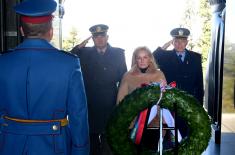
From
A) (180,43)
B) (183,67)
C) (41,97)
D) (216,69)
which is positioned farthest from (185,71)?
(41,97)

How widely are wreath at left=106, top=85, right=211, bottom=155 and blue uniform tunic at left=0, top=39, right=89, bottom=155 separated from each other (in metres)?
0.96

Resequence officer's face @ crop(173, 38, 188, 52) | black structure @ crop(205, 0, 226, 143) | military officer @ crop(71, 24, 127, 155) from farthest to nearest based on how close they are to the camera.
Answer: black structure @ crop(205, 0, 226, 143)
officer's face @ crop(173, 38, 188, 52)
military officer @ crop(71, 24, 127, 155)

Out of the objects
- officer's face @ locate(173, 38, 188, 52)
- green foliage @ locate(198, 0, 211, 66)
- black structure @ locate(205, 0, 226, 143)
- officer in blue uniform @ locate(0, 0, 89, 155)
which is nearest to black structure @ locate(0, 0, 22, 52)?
officer in blue uniform @ locate(0, 0, 89, 155)

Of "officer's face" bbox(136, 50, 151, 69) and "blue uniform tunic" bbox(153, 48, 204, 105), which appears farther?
"blue uniform tunic" bbox(153, 48, 204, 105)

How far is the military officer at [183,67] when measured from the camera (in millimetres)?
5418

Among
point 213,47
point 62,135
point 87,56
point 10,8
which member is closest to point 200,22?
point 213,47

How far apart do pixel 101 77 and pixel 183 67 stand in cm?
97

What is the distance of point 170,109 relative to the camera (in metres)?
3.42

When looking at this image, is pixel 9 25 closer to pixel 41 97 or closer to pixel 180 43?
pixel 41 97

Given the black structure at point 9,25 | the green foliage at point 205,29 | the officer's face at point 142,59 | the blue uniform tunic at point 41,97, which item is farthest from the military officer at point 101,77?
the green foliage at point 205,29

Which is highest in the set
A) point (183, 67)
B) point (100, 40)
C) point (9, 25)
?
point (9, 25)

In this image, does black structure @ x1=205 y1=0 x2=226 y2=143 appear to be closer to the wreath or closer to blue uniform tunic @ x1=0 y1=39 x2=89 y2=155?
the wreath

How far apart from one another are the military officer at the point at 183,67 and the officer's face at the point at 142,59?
0.98 m

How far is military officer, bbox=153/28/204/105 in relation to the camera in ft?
17.8
